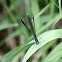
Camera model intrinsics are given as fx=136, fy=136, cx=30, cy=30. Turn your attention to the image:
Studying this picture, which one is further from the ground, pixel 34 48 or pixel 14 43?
pixel 34 48

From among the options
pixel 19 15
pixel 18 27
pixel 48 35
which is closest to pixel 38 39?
pixel 48 35

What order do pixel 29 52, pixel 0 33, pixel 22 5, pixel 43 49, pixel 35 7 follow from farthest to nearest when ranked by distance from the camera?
pixel 0 33, pixel 22 5, pixel 35 7, pixel 43 49, pixel 29 52

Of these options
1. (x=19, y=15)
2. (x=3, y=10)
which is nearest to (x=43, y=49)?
(x=19, y=15)

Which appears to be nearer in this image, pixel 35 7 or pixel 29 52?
pixel 29 52

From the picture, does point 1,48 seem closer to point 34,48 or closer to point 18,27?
point 18,27

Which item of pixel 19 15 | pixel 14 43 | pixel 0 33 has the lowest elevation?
pixel 14 43

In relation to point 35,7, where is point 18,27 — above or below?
below

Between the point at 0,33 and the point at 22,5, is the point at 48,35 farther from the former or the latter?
the point at 0,33

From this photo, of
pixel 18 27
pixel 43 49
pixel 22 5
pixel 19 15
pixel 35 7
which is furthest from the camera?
pixel 22 5

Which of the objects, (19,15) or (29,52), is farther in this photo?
(19,15)
